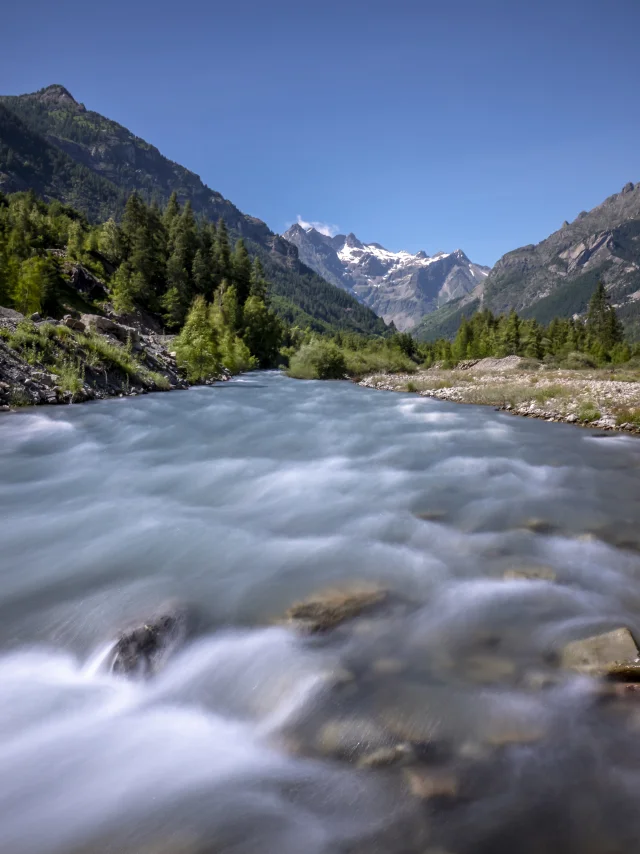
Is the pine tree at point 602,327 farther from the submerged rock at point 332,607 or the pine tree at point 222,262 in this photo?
the submerged rock at point 332,607

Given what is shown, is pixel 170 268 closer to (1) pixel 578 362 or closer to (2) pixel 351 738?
(1) pixel 578 362

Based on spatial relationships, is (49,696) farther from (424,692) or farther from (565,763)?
(565,763)

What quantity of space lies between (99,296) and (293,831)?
68.2 meters

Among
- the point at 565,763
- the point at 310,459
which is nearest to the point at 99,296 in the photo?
the point at 310,459

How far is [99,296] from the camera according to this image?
61.7 metres

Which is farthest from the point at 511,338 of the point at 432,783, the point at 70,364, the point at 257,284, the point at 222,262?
the point at 432,783

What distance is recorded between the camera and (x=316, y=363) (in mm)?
55875

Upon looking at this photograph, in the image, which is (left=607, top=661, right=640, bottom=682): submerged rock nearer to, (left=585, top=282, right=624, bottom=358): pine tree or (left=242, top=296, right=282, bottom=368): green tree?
(left=242, top=296, right=282, bottom=368): green tree

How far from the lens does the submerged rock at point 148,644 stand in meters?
4.83

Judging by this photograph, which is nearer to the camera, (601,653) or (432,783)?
(432,783)

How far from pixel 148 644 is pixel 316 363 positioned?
2038 inches

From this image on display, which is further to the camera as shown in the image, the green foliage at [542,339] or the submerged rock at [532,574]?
the green foliage at [542,339]

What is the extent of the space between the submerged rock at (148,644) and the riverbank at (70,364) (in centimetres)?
1671

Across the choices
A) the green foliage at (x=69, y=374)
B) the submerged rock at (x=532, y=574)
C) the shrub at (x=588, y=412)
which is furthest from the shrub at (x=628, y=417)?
the green foliage at (x=69, y=374)
